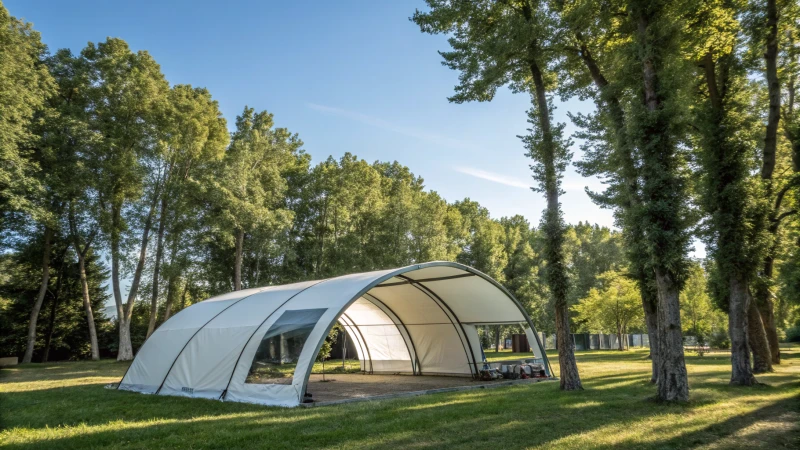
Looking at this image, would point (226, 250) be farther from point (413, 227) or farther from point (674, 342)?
point (674, 342)

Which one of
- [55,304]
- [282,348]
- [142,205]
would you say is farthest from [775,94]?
[55,304]

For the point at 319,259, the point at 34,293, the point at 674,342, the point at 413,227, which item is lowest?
the point at 674,342

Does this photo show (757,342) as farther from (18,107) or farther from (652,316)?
(18,107)

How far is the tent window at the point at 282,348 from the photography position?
9.77 m

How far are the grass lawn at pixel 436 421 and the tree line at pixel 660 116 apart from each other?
136 centimetres

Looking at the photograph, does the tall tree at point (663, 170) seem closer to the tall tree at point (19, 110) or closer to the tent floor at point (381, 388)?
the tent floor at point (381, 388)

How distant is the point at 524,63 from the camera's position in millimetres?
12008

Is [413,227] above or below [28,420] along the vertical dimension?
above

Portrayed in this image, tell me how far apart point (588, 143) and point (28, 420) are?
17.1 metres

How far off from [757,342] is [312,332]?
14048mm

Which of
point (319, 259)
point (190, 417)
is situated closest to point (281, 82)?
point (190, 417)

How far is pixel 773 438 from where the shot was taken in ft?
20.1

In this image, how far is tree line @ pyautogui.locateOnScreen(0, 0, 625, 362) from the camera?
22844 millimetres

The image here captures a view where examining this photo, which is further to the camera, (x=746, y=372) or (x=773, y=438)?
(x=746, y=372)
